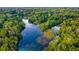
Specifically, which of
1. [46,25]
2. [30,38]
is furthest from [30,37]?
[46,25]

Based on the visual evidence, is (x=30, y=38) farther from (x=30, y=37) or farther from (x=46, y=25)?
(x=46, y=25)

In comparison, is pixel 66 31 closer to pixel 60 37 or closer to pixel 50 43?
pixel 60 37

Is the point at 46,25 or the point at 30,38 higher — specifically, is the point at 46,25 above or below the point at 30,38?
above
